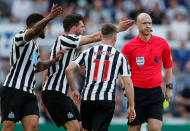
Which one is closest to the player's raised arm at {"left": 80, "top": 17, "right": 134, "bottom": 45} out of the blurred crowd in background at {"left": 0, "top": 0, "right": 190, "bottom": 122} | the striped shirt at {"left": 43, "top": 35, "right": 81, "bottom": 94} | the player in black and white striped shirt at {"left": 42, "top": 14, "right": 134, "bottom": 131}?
the player in black and white striped shirt at {"left": 42, "top": 14, "right": 134, "bottom": 131}

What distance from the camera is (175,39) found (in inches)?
549

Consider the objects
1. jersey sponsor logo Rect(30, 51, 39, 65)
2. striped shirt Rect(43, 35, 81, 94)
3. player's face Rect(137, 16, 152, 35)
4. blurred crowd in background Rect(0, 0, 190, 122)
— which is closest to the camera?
jersey sponsor logo Rect(30, 51, 39, 65)

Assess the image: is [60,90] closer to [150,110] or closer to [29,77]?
[29,77]

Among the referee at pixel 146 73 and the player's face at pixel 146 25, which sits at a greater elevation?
the player's face at pixel 146 25

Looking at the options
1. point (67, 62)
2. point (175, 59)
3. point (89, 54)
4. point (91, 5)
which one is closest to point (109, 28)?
point (89, 54)

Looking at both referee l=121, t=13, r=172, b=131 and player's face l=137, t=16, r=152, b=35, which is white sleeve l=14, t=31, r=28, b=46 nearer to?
referee l=121, t=13, r=172, b=131

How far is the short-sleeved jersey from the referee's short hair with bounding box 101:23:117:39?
1049mm

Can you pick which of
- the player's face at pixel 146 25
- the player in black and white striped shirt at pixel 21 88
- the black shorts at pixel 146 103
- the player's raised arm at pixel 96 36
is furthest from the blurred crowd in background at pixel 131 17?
the player in black and white striped shirt at pixel 21 88

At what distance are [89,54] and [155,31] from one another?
21.7 ft

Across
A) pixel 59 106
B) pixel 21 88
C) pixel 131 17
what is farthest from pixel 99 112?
pixel 131 17

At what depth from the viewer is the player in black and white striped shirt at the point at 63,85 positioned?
788 cm

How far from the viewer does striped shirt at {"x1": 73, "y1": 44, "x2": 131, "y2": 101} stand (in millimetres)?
7297

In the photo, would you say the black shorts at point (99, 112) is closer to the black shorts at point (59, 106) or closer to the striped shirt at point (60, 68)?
the black shorts at point (59, 106)

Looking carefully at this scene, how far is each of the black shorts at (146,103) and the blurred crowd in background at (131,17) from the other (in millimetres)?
4139
